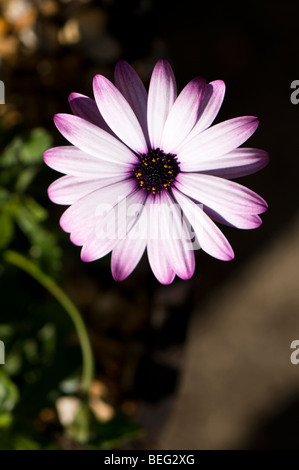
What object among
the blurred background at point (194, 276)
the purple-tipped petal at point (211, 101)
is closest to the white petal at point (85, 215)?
the purple-tipped petal at point (211, 101)

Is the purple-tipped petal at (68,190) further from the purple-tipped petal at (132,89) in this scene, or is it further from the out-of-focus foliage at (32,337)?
the out-of-focus foliage at (32,337)

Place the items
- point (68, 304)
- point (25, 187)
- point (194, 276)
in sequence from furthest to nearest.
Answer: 1. point (194, 276)
2. point (25, 187)
3. point (68, 304)

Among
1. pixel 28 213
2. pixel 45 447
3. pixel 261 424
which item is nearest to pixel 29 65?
pixel 28 213

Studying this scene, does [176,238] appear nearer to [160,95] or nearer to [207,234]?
[207,234]

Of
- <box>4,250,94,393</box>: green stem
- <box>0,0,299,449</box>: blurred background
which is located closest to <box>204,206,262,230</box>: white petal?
<box>4,250,94,393</box>: green stem

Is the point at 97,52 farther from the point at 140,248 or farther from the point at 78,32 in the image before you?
the point at 140,248

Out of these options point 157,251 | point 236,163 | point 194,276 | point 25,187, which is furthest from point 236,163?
point 194,276

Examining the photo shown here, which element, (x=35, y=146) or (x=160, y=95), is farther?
(x=35, y=146)
